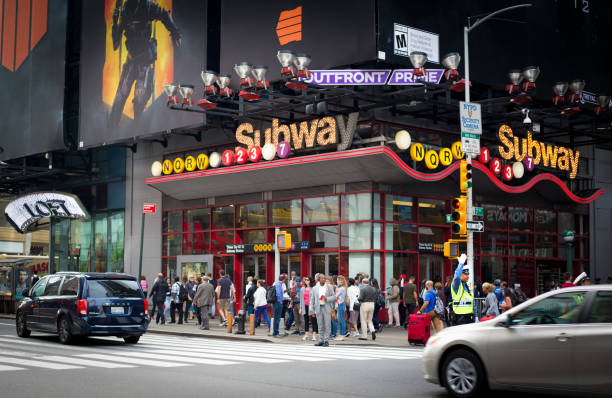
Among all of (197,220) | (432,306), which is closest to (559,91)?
(432,306)

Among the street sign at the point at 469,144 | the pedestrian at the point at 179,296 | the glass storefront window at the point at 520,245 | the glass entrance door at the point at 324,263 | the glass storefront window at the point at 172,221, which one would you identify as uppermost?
the street sign at the point at 469,144

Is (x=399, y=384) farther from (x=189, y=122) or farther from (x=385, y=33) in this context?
(x=189, y=122)

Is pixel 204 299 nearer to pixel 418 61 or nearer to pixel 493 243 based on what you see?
pixel 418 61

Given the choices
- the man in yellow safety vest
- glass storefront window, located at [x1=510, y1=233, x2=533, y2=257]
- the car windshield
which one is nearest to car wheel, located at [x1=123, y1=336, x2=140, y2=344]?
the car windshield

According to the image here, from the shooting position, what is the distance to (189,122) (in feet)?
102

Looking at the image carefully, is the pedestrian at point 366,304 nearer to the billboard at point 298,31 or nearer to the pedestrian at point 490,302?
the pedestrian at point 490,302

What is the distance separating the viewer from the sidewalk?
21094 millimetres

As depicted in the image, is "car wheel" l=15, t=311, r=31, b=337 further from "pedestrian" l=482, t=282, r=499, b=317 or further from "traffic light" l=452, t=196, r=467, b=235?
"pedestrian" l=482, t=282, r=499, b=317

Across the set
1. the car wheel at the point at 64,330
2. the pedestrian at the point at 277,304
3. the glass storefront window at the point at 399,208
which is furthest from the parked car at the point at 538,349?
the glass storefront window at the point at 399,208

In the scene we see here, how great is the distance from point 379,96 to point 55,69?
70.8ft

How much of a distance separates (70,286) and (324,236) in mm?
13017

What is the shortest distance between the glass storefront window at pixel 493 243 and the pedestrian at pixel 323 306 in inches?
546

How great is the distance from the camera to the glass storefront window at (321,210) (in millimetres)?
29594

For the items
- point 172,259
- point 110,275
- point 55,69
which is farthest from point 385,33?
point 55,69
